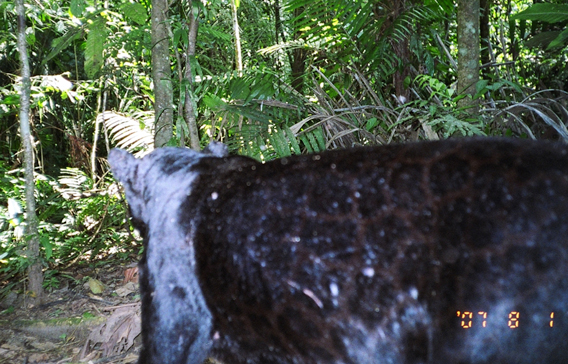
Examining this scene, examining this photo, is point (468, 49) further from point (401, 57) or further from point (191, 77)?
point (191, 77)

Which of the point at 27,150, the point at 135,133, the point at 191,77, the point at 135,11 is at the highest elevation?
the point at 135,11

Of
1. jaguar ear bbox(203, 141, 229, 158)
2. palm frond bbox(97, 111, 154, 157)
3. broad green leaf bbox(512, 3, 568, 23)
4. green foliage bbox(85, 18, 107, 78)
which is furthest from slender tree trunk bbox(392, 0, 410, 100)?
jaguar ear bbox(203, 141, 229, 158)

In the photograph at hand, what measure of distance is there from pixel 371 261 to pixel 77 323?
7.82ft

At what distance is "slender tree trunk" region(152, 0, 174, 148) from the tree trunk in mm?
1950

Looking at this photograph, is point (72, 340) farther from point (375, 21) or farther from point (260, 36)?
point (260, 36)

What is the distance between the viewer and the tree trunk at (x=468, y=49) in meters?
3.23

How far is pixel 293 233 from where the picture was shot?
4.06ft

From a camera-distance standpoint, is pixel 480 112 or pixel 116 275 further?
pixel 116 275

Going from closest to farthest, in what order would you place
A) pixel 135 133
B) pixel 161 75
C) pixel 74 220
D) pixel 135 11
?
pixel 161 75 < pixel 135 11 < pixel 135 133 < pixel 74 220

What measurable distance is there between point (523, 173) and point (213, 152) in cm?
108

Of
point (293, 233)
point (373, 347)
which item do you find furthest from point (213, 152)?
point (373, 347)

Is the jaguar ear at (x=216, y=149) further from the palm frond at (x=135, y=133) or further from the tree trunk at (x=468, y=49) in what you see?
the palm frond at (x=135, y=133)

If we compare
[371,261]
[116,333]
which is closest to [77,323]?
[116,333]

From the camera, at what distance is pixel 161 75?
3012mm
